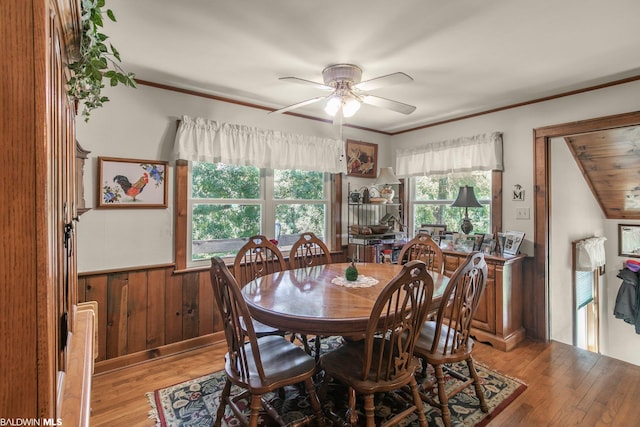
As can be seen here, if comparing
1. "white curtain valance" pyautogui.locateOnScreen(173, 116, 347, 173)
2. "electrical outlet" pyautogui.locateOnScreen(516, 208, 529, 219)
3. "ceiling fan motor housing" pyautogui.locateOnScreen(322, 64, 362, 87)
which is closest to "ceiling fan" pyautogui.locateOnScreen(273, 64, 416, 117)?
"ceiling fan motor housing" pyautogui.locateOnScreen(322, 64, 362, 87)

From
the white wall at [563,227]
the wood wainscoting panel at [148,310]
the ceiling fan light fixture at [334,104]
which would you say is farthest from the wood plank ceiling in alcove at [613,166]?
the wood wainscoting panel at [148,310]

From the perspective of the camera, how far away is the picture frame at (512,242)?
3.13 m

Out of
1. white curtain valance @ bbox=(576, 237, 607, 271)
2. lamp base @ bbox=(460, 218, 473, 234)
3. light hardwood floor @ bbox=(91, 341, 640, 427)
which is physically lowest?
light hardwood floor @ bbox=(91, 341, 640, 427)

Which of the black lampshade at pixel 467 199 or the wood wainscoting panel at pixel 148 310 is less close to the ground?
the black lampshade at pixel 467 199

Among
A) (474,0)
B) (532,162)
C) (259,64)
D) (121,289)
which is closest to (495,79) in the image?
(532,162)

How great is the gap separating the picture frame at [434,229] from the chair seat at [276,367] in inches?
102

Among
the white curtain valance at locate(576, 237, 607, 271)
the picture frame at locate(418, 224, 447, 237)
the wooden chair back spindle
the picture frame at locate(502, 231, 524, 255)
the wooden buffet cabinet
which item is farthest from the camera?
the picture frame at locate(418, 224, 447, 237)

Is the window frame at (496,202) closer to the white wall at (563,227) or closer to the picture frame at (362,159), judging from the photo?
the white wall at (563,227)

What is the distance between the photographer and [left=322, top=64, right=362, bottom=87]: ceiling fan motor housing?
2336 mm

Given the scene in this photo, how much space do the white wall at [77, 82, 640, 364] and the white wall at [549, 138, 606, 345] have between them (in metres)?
0.12

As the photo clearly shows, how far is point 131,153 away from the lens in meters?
2.66

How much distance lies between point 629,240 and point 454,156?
2.84 m

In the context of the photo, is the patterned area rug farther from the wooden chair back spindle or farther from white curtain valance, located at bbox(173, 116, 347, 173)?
white curtain valance, located at bbox(173, 116, 347, 173)

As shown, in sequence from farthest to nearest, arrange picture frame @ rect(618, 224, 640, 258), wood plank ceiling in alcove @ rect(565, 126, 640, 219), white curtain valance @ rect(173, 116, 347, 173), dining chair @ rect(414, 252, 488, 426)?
picture frame @ rect(618, 224, 640, 258)
wood plank ceiling in alcove @ rect(565, 126, 640, 219)
white curtain valance @ rect(173, 116, 347, 173)
dining chair @ rect(414, 252, 488, 426)
